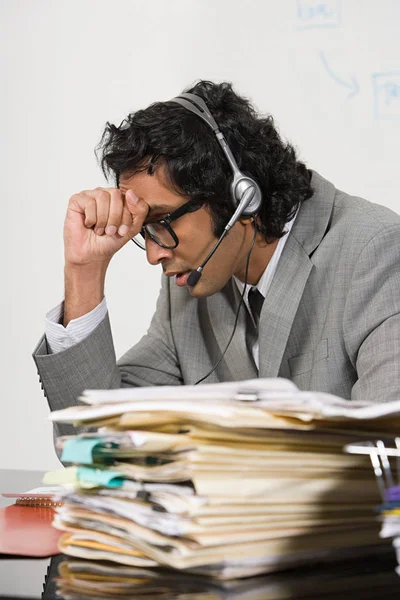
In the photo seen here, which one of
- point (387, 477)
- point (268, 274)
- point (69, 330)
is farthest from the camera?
point (268, 274)

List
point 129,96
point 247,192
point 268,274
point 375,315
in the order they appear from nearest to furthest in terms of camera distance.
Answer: point 375,315
point 247,192
point 268,274
point 129,96

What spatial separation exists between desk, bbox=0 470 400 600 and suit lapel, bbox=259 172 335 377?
2.82 ft

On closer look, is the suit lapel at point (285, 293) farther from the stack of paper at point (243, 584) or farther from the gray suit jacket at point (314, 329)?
the stack of paper at point (243, 584)

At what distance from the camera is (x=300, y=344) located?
59.5 inches

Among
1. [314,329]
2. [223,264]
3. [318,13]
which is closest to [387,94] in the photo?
[318,13]

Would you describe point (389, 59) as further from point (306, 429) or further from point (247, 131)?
point (306, 429)

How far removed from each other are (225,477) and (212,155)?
1.15 metres

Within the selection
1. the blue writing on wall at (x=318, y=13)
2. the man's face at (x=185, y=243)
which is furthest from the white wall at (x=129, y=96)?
the man's face at (x=185, y=243)

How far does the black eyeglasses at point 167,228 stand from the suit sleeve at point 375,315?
14.3 inches

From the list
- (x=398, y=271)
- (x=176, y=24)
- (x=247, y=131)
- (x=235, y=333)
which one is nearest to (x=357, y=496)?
(x=398, y=271)

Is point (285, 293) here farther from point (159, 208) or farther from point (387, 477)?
point (387, 477)

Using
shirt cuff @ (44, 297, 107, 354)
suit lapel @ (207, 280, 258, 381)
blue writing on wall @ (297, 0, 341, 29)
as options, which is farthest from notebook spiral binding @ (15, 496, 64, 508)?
blue writing on wall @ (297, 0, 341, 29)

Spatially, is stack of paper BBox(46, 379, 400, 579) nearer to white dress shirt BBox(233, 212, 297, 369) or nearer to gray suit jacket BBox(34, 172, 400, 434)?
gray suit jacket BBox(34, 172, 400, 434)

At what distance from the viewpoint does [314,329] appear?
149cm
